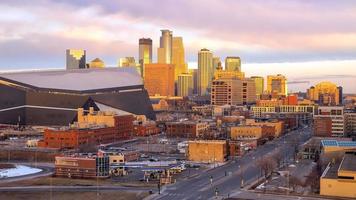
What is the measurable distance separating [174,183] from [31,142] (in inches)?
732

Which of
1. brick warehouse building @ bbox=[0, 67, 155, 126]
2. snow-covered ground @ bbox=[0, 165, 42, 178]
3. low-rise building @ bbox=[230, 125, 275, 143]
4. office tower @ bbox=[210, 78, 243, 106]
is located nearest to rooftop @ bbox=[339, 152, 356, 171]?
snow-covered ground @ bbox=[0, 165, 42, 178]

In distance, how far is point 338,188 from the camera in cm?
2428

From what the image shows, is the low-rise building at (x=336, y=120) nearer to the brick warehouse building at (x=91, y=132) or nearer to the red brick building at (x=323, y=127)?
the red brick building at (x=323, y=127)

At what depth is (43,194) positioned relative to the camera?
24.6m

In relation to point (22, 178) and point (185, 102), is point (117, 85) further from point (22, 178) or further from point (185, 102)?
point (185, 102)

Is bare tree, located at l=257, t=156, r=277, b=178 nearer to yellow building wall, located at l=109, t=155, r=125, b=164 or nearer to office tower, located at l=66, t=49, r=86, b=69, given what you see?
yellow building wall, located at l=109, t=155, r=125, b=164

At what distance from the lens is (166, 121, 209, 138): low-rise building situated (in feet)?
169

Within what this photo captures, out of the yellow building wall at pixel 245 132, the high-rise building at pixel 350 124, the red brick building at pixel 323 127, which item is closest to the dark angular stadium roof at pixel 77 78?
the yellow building wall at pixel 245 132

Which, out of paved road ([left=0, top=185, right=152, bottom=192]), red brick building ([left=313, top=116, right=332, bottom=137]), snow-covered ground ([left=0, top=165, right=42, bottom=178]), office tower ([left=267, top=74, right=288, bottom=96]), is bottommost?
paved road ([left=0, top=185, right=152, bottom=192])

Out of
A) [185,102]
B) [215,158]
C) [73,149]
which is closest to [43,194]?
[215,158]

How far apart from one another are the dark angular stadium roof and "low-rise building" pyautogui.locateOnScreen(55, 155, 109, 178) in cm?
3127

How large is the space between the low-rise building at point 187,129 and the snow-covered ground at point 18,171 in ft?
66.6

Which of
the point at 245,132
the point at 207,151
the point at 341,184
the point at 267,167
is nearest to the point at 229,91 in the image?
the point at 245,132

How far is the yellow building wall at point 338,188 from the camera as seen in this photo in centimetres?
2407
